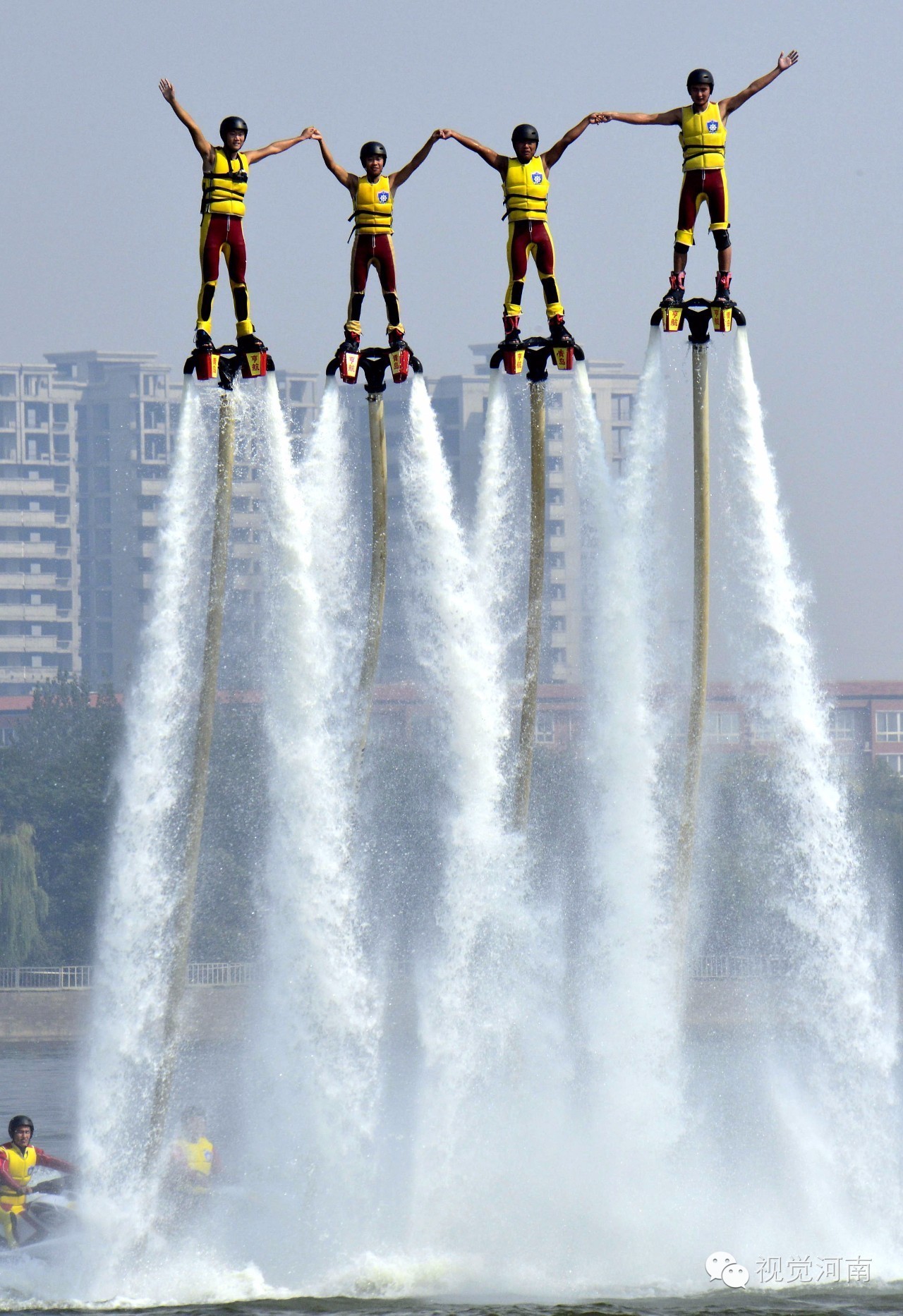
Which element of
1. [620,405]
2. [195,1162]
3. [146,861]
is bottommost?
[195,1162]

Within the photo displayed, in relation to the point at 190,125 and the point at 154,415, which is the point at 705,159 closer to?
the point at 190,125

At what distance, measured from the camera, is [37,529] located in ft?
545

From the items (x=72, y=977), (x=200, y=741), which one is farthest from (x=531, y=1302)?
(x=72, y=977)

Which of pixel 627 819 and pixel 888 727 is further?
Answer: pixel 888 727

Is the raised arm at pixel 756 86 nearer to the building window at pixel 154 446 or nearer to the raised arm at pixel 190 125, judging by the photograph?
the raised arm at pixel 190 125

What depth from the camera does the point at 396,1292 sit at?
25.5 meters

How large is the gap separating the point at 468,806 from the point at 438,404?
11186 centimetres

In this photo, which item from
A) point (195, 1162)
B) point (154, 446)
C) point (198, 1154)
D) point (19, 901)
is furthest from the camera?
point (154, 446)

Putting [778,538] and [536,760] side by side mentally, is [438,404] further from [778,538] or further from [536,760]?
[778,538]

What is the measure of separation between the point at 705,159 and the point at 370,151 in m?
4.57

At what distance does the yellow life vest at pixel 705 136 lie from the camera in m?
27.5

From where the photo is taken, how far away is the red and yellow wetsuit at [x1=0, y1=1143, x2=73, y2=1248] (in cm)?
2995

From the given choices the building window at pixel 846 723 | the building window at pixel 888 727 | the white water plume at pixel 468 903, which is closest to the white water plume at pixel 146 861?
the white water plume at pixel 468 903

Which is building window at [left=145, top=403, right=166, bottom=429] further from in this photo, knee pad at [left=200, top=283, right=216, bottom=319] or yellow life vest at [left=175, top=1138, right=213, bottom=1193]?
knee pad at [left=200, top=283, right=216, bottom=319]
